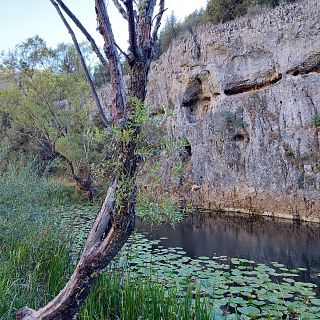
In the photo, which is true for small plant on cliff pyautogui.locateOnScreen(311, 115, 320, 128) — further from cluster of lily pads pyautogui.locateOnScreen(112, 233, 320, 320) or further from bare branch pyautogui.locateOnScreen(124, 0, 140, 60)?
bare branch pyautogui.locateOnScreen(124, 0, 140, 60)

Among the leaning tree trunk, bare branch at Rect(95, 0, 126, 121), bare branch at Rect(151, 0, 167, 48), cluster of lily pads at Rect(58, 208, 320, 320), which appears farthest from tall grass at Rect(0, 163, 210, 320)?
bare branch at Rect(151, 0, 167, 48)

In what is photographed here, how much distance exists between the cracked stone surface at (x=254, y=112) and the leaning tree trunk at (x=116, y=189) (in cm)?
619

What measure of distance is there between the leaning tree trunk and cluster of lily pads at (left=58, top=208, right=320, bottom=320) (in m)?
0.90

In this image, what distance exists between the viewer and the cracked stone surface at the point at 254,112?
9703 mm

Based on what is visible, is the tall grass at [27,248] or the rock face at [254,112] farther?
the rock face at [254,112]

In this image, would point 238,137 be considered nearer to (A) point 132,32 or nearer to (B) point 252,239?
(B) point 252,239

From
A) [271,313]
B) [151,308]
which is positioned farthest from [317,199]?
[151,308]

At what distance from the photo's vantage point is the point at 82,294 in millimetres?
2152

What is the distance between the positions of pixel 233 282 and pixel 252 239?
317cm

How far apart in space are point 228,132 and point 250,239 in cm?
511

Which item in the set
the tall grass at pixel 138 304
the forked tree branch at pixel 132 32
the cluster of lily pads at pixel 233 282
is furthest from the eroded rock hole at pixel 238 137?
the forked tree branch at pixel 132 32

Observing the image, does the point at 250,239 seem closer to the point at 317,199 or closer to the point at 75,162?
the point at 317,199

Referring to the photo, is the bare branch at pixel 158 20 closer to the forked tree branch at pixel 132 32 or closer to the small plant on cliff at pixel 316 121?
the forked tree branch at pixel 132 32

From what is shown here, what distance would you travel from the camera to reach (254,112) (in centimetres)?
1107
